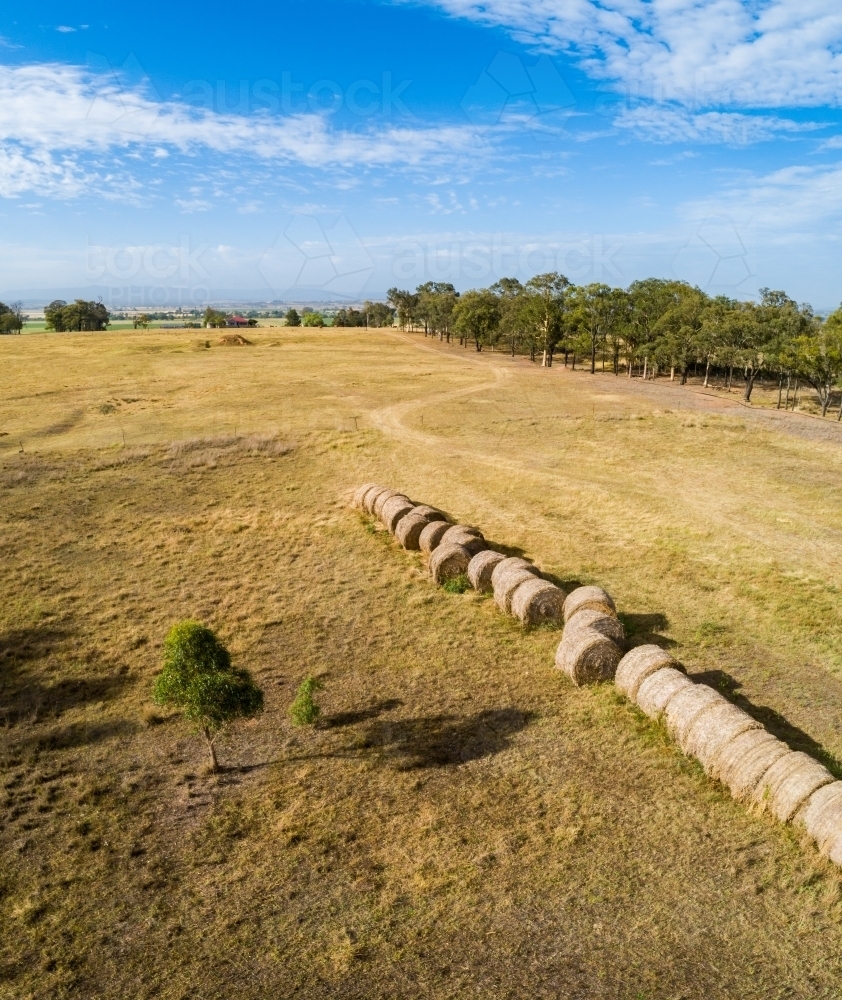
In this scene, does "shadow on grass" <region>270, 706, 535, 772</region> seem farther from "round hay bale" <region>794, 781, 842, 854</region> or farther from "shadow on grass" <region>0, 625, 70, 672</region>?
"shadow on grass" <region>0, 625, 70, 672</region>

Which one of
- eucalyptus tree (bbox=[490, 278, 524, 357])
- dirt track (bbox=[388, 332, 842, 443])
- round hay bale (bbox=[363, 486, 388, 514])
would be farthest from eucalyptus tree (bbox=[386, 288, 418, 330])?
round hay bale (bbox=[363, 486, 388, 514])

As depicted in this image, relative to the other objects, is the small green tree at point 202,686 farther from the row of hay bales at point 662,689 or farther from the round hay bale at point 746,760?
the round hay bale at point 746,760

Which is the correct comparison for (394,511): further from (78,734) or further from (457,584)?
(78,734)

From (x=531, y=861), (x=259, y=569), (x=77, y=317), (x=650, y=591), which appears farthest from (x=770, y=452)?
(x=77, y=317)

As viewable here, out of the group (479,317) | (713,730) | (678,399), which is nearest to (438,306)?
(479,317)

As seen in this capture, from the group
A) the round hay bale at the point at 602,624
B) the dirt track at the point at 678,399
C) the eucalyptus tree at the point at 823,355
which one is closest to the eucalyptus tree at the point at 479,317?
the dirt track at the point at 678,399

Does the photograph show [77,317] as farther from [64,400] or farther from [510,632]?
[510,632]
